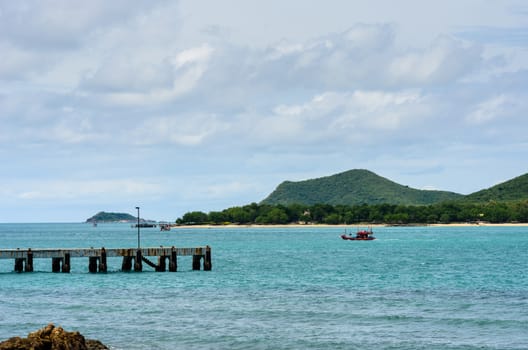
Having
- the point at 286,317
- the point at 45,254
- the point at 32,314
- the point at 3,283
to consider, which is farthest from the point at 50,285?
the point at 286,317

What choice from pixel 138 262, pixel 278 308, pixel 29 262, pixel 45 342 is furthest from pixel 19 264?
pixel 45 342

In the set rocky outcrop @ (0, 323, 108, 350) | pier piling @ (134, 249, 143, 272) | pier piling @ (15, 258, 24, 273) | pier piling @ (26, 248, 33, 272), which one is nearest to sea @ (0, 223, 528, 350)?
pier piling @ (26, 248, 33, 272)

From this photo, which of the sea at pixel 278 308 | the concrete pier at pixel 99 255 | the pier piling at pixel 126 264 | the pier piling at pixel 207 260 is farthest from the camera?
the pier piling at pixel 207 260

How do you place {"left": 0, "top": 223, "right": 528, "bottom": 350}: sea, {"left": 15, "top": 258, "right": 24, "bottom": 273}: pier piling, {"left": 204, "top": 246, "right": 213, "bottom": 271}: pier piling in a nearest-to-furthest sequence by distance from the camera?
1. {"left": 0, "top": 223, "right": 528, "bottom": 350}: sea
2. {"left": 15, "top": 258, "right": 24, "bottom": 273}: pier piling
3. {"left": 204, "top": 246, "right": 213, "bottom": 271}: pier piling

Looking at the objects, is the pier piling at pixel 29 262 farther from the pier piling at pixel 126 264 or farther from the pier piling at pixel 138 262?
the pier piling at pixel 138 262

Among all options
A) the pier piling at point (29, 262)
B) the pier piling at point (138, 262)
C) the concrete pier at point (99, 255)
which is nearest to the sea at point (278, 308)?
the pier piling at point (29, 262)

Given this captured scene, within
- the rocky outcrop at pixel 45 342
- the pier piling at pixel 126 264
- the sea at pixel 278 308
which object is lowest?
the sea at pixel 278 308

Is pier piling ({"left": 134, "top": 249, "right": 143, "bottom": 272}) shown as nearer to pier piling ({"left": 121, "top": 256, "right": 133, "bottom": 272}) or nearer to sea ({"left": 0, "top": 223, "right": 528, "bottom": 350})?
pier piling ({"left": 121, "top": 256, "right": 133, "bottom": 272})

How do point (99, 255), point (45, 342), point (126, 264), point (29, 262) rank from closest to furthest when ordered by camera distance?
point (45, 342), point (99, 255), point (29, 262), point (126, 264)

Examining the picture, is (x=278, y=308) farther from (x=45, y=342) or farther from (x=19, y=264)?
(x=19, y=264)

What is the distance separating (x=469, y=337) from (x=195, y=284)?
3053 centimetres

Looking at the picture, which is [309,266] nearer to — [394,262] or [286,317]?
[394,262]

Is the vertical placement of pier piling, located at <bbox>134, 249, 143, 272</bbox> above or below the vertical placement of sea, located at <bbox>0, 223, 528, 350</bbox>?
above

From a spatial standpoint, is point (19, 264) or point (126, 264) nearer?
point (126, 264)
